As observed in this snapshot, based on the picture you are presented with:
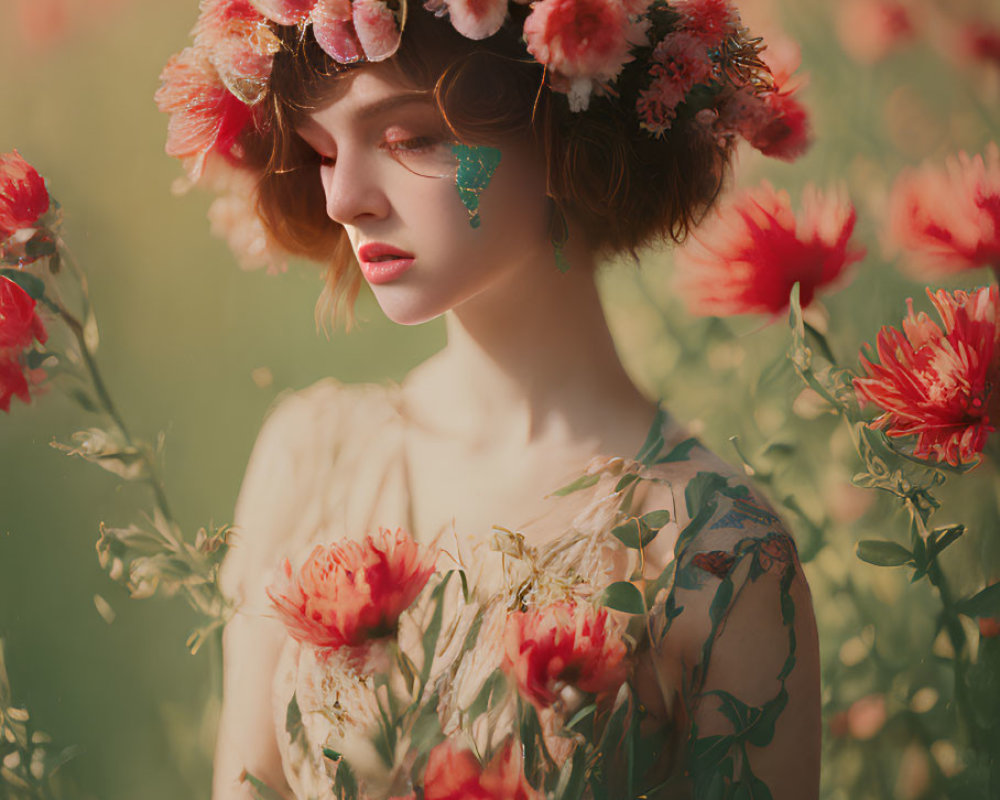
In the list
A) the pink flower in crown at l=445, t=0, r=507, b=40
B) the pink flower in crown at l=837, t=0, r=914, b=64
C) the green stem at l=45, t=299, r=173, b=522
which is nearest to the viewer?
the pink flower in crown at l=445, t=0, r=507, b=40

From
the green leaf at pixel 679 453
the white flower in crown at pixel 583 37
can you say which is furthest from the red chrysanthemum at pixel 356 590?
the white flower in crown at pixel 583 37

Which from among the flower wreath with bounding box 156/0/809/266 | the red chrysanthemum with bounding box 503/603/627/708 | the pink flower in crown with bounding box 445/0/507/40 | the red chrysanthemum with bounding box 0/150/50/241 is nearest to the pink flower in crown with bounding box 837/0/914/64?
the flower wreath with bounding box 156/0/809/266

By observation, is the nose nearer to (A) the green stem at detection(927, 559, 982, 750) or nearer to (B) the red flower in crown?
(B) the red flower in crown

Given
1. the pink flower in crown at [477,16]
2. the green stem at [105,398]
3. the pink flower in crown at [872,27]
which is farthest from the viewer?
the green stem at [105,398]

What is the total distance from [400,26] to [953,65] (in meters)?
0.48

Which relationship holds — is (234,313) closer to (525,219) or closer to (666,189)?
(525,219)

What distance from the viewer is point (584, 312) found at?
951mm

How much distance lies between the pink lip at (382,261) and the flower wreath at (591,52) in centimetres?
15

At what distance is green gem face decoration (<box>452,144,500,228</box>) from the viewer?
2.90 ft

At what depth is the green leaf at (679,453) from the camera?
0.92 metres

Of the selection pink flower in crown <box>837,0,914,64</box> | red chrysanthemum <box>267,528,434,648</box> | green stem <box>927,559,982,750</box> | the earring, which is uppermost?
pink flower in crown <box>837,0,914,64</box>

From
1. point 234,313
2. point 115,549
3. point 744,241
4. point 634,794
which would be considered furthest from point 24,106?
point 634,794

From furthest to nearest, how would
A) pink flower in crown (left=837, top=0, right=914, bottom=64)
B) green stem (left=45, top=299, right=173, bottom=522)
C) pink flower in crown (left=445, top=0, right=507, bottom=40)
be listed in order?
green stem (left=45, top=299, right=173, bottom=522), pink flower in crown (left=837, top=0, right=914, bottom=64), pink flower in crown (left=445, top=0, right=507, bottom=40)

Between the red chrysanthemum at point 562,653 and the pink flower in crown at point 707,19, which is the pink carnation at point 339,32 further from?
the red chrysanthemum at point 562,653
